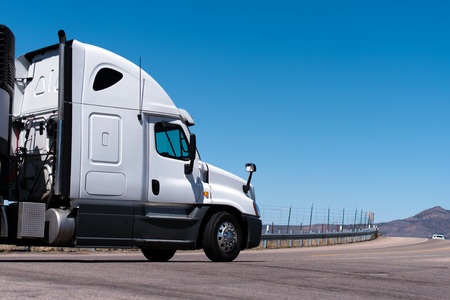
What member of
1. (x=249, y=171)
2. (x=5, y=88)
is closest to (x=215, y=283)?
(x=5, y=88)

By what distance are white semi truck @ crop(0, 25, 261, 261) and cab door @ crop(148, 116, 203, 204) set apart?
0.7 inches

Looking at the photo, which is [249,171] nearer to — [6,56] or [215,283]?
[6,56]

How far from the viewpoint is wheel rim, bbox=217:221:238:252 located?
13.7 meters

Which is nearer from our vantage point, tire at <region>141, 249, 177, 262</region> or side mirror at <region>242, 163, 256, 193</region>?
side mirror at <region>242, 163, 256, 193</region>

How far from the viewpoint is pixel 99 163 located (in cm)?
1250

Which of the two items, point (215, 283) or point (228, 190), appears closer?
point (215, 283)

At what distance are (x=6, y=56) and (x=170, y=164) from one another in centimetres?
325

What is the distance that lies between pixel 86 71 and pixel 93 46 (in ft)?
1.58

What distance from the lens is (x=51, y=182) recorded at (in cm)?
1251

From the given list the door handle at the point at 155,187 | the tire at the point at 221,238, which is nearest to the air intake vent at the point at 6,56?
the door handle at the point at 155,187

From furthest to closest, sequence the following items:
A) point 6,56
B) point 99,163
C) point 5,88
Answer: point 99,163 < point 5,88 < point 6,56

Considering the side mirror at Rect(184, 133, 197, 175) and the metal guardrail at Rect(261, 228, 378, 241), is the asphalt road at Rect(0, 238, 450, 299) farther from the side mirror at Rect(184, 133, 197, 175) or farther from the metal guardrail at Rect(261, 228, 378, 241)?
the metal guardrail at Rect(261, 228, 378, 241)

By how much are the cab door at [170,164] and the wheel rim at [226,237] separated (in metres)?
0.72

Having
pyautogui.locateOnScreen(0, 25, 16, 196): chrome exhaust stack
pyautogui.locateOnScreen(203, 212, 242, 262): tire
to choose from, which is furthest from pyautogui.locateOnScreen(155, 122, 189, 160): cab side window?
pyautogui.locateOnScreen(0, 25, 16, 196): chrome exhaust stack
